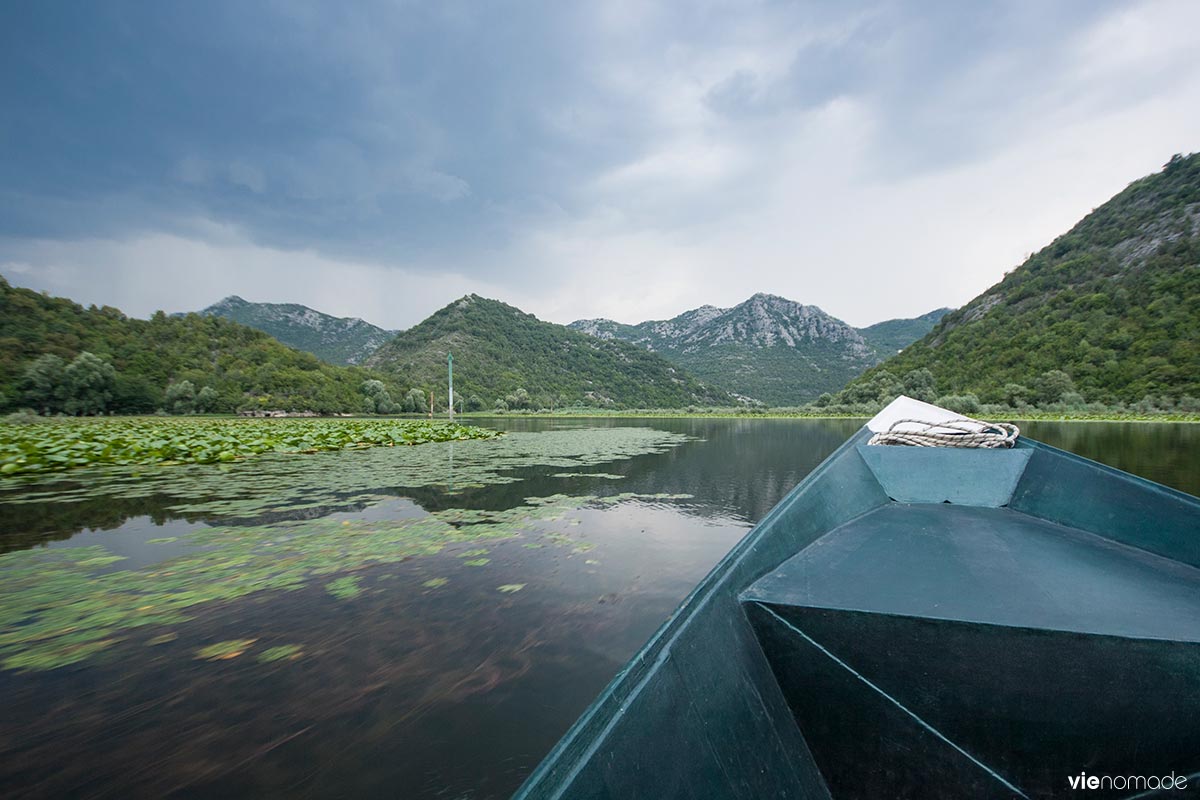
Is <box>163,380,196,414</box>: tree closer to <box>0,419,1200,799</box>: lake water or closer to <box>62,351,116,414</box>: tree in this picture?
<box>62,351,116,414</box>: tree

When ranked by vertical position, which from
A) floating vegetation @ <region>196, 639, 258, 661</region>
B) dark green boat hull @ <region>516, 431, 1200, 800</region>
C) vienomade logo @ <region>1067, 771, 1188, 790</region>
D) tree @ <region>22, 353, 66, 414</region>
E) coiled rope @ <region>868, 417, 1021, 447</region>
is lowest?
floating vegetation @ <region>196, 639, 258, 661</region>

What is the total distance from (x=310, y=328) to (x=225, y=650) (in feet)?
513

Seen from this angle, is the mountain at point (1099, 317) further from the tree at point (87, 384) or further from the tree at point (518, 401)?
the tree at point (87, 384)

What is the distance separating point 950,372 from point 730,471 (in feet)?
199

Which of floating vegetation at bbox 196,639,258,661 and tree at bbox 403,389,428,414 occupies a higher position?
tree at bbox 403,389,428,414

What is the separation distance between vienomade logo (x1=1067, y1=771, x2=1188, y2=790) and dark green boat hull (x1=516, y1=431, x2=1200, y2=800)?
1 centimetres

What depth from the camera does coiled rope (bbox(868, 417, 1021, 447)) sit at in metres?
2.87

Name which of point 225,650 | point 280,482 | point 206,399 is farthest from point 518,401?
point 225,650

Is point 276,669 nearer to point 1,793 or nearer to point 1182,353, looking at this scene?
point 1,793

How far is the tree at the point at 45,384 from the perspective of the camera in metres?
28.7

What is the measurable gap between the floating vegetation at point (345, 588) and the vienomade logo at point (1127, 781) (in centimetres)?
358

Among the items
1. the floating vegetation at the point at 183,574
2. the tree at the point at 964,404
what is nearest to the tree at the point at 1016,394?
the tree at the point at 964,404

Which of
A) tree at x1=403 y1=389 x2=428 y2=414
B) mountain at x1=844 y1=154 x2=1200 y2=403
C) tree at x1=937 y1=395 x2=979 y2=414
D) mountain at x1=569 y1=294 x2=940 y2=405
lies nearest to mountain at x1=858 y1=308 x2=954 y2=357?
mountain at x1=569 y1=294 x2=940 y2=405

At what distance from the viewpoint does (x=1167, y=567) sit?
5.93 ft
